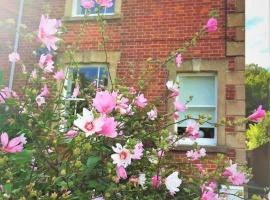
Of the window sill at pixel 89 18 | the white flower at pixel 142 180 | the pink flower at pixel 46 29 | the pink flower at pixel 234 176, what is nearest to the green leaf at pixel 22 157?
the pink flower at pixel 46 29

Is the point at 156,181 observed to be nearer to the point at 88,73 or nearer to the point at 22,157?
the point at 22,157

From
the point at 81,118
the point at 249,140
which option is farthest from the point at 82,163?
the point at 249,140

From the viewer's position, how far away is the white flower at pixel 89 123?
2.16m

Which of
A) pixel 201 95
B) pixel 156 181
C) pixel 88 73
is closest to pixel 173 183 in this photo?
pixel 156 181

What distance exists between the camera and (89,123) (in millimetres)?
2193

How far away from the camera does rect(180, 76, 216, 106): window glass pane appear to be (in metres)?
9.46

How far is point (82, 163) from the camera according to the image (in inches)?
103

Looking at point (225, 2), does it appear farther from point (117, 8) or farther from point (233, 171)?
point (233, 171)

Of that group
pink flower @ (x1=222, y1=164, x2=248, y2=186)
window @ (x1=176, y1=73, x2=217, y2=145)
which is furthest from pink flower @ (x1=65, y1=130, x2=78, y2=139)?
Answer: window @ (x1=176, y1=73, x2=217, y2=145)

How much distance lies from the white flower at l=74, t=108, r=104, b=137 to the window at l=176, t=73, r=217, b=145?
23.7 feet

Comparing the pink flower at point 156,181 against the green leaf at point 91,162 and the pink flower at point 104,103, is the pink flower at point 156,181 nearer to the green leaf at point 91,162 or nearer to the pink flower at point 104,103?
the green leaf at point 91,162

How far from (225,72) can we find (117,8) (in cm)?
307

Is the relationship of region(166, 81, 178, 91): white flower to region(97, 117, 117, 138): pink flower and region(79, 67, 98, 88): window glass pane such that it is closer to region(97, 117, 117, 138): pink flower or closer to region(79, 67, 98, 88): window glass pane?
region(97, 117, 117, 138): pink flower

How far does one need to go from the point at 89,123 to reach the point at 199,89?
7.55 meters
